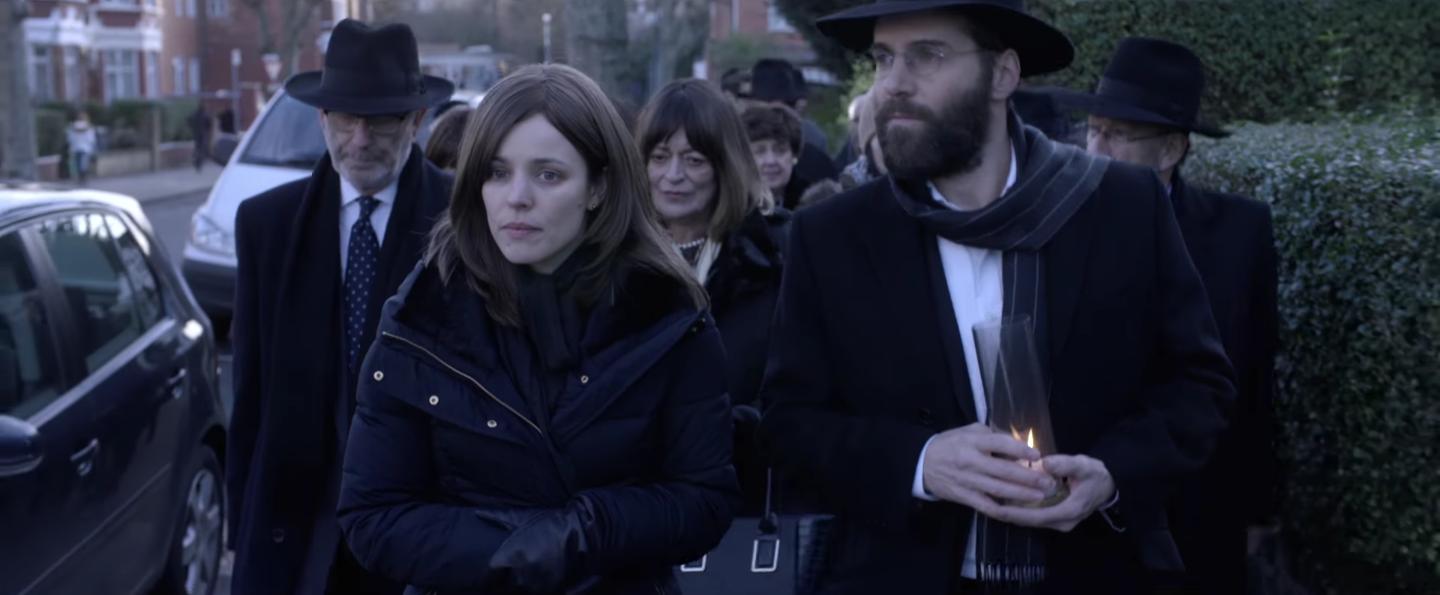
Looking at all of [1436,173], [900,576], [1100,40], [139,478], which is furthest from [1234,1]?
[900,576]

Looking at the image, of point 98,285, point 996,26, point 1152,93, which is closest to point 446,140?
point 98,285

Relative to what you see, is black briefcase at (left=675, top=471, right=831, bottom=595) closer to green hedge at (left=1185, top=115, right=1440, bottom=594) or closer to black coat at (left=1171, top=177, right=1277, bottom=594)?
black coat at (left=1171, top=177, right=1277, bottom=594)

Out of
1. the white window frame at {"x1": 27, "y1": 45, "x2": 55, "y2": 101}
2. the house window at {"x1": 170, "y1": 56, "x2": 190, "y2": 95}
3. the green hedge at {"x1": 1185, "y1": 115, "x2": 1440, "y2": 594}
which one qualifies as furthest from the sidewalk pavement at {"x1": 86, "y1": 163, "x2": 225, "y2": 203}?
the green hedge at {"x1": 1185, "y1": 115, "x2": 1440, "y2": 594}

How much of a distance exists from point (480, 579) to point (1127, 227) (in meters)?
1.30

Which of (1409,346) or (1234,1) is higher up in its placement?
(1234,1)

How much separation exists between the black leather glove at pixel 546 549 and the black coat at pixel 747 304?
146cm

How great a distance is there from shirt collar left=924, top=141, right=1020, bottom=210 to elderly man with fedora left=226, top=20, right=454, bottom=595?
1366mm

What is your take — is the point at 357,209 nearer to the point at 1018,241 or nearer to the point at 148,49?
the point at 1018,241

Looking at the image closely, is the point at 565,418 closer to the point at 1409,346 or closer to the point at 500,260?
the point at 500,260

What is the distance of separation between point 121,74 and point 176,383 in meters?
52.9

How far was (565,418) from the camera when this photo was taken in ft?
8.62

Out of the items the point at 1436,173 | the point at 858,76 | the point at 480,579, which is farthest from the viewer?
the point at 858,76

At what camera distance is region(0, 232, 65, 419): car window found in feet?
15.5

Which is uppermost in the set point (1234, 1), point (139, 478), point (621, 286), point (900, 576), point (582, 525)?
point (1234, 1)
